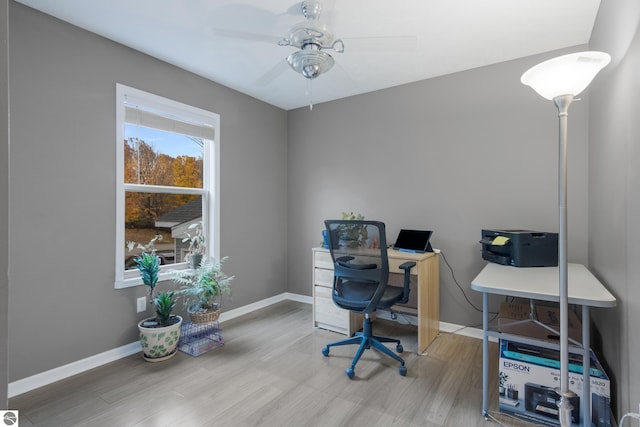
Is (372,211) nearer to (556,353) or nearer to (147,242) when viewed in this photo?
(556,353)

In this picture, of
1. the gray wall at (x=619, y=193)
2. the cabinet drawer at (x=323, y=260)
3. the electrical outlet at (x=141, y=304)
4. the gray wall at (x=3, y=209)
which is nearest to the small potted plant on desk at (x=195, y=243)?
the electrical outlet at (x=141, y=304)

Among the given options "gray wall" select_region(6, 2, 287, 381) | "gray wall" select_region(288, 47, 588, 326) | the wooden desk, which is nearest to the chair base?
the wooden desk

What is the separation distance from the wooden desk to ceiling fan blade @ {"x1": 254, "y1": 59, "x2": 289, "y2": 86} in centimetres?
168

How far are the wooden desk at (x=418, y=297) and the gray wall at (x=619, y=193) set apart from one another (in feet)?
3.50

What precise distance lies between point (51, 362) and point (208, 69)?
256 centimetres

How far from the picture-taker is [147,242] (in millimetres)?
2670

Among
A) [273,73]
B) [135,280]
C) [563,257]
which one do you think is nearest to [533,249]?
[563,257]

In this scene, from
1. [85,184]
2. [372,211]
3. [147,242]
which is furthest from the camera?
[372,211]

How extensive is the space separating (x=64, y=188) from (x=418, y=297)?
2711 millimetres

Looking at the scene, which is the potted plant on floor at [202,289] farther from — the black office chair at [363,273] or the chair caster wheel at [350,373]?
the chair caster wheel at [350,373]

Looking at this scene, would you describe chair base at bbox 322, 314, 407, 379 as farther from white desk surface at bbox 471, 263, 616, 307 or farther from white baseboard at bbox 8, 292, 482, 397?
white desk surface at bbox 471, 263, 616, 307

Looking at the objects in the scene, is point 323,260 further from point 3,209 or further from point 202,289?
point 3,209

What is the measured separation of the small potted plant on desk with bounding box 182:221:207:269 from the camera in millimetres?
2812

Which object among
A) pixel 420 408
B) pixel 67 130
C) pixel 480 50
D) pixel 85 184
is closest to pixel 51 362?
pixel 85 184
